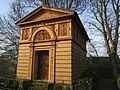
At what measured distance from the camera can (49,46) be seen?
40.3 ft

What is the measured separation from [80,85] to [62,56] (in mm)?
2678

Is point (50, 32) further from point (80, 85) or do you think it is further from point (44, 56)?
point (80, 85)

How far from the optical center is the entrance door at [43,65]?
12.8m

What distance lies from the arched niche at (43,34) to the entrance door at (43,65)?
128 centimetres

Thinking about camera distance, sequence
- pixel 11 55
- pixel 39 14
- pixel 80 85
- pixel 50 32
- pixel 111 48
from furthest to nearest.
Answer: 1. pixel 11 55
2. pixel 111 48
3. pixel 39 14
4. pixel 50 32
5. pixel 80 85

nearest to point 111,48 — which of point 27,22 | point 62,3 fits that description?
point 62,3

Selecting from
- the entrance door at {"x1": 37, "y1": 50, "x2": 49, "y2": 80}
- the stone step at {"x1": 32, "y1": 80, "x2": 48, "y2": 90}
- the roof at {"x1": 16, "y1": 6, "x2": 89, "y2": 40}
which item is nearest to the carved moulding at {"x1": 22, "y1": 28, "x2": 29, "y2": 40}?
the roof at {"x1": 16, "y1": 6, "x2": 89, "y2": 40}

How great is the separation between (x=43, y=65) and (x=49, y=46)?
1.93 m

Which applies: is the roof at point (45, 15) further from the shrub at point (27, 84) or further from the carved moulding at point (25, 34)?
the shrub at point (27, 84)

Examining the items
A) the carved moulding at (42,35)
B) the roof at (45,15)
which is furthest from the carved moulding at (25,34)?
the carved moulding at (42,35)

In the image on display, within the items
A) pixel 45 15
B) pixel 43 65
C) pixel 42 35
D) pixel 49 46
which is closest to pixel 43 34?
pixel 42 35

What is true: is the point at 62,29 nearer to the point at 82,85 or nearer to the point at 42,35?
the point at 42,35

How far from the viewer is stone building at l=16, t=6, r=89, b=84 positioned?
37.4ft

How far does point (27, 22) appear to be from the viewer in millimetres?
13914
